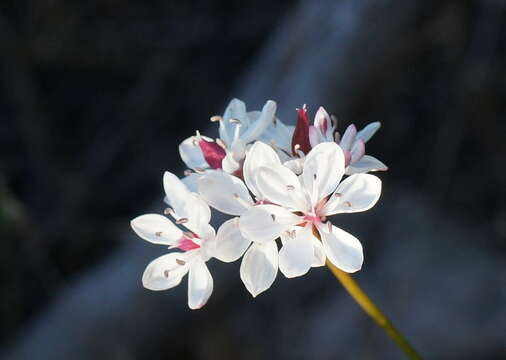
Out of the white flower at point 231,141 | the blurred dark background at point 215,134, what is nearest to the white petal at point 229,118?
the white flower at point 231,141

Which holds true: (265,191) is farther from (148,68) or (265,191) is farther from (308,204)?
(148,68)

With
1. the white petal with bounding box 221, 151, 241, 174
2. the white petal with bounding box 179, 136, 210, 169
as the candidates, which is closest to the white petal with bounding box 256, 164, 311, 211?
the white petal with bounding box 221, 151, 241, 174

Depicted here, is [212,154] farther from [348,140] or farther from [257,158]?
[348,140]

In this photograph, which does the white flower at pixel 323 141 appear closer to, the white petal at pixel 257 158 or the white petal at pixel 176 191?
the white petal at pixel 257 158

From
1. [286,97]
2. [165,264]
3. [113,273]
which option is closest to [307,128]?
[165,264]

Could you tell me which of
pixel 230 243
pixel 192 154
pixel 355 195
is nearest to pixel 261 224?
pixel 230 243
